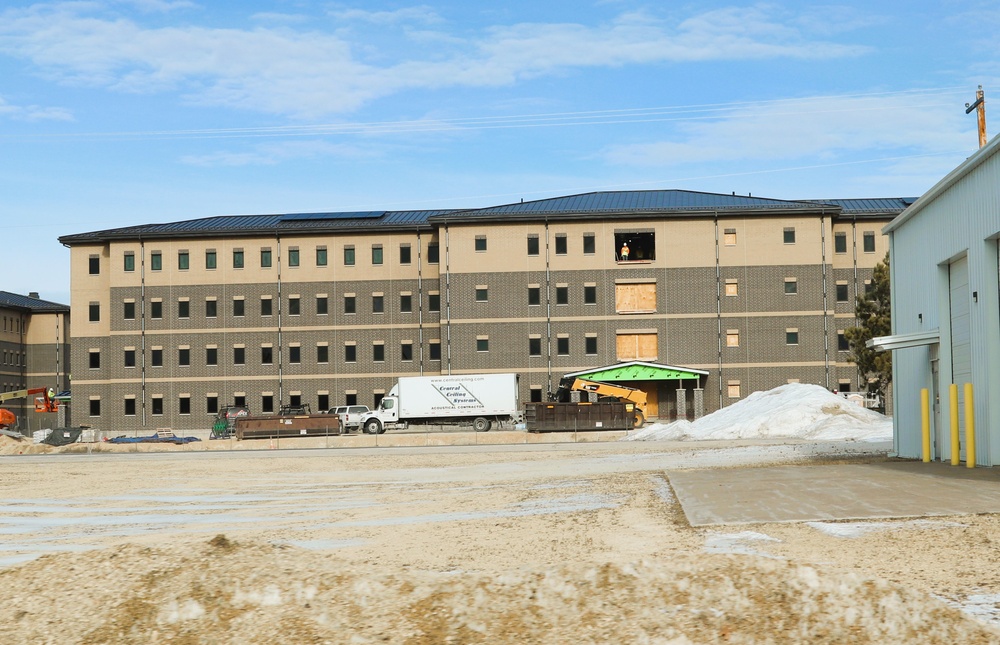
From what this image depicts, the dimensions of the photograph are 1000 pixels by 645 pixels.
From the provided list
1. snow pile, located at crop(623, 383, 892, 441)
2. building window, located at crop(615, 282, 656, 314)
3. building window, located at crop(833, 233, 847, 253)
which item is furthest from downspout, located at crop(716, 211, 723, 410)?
snow pile, located at crop(623, 383, 892, 441)

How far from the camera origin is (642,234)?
7250cm

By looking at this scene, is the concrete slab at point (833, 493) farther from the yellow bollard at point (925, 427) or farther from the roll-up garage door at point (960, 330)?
the roll-up garage door at point (960, 330)

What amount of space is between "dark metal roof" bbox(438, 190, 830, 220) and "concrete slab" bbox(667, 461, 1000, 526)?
48.9 meters

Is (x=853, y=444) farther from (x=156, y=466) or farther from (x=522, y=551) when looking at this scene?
(x=522, y=551)

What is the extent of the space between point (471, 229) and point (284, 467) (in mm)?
40607

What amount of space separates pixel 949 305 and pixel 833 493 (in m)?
9.86

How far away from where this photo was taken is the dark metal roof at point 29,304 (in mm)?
99400

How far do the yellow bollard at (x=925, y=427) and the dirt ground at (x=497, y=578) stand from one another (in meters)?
9.44

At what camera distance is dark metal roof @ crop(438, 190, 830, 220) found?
70938 millimetres

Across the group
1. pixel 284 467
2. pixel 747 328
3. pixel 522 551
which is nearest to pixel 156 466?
pixel 284 467

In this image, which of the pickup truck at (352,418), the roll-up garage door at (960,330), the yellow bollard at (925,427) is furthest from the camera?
the pickup truck at (352,418)

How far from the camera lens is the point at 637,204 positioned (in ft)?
247

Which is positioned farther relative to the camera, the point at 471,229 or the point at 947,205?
the point at 471,229

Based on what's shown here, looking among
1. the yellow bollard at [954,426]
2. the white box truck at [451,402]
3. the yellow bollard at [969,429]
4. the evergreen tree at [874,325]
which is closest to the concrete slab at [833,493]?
the yellow bollard at [954,426]
